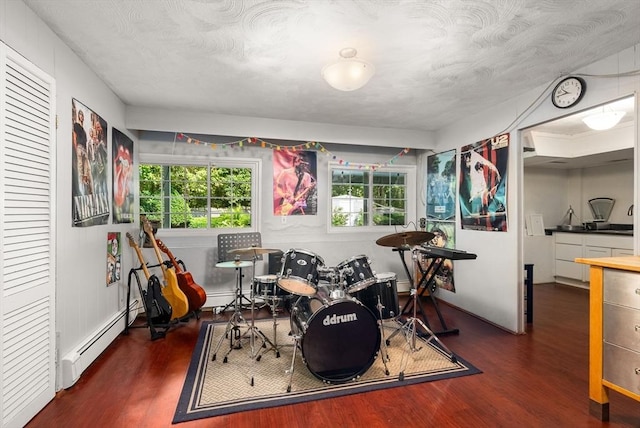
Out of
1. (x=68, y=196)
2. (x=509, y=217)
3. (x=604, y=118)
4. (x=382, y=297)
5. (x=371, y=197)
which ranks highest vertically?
(x=604, y=118)

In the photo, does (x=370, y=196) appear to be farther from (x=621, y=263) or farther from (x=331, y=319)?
(x=621, y=263)

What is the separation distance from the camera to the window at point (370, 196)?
4730 mm

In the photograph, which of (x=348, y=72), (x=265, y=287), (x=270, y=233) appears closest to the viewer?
(x=348, y=72)

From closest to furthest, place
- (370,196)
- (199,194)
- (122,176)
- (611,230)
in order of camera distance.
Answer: (122,176) < (199,194) < (370,196) < (611,230)

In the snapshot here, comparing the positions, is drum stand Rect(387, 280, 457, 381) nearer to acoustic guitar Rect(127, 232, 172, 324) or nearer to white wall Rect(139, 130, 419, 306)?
white wall Rect(139, 130, 419, 306)

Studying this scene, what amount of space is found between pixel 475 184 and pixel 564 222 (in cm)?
351

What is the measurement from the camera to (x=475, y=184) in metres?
3.72

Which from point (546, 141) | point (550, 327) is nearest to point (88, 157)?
point (550, 327)

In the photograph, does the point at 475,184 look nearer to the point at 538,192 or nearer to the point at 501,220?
the point at 501,220

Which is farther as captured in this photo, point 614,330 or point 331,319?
point 331,319

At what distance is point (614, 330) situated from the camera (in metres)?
1.84

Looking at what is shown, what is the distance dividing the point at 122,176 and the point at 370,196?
3.32 meters

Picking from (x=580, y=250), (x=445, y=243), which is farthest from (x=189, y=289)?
(x=580, y=250)

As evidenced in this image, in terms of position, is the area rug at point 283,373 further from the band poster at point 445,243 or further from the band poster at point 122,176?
the band poster at point 122,176
